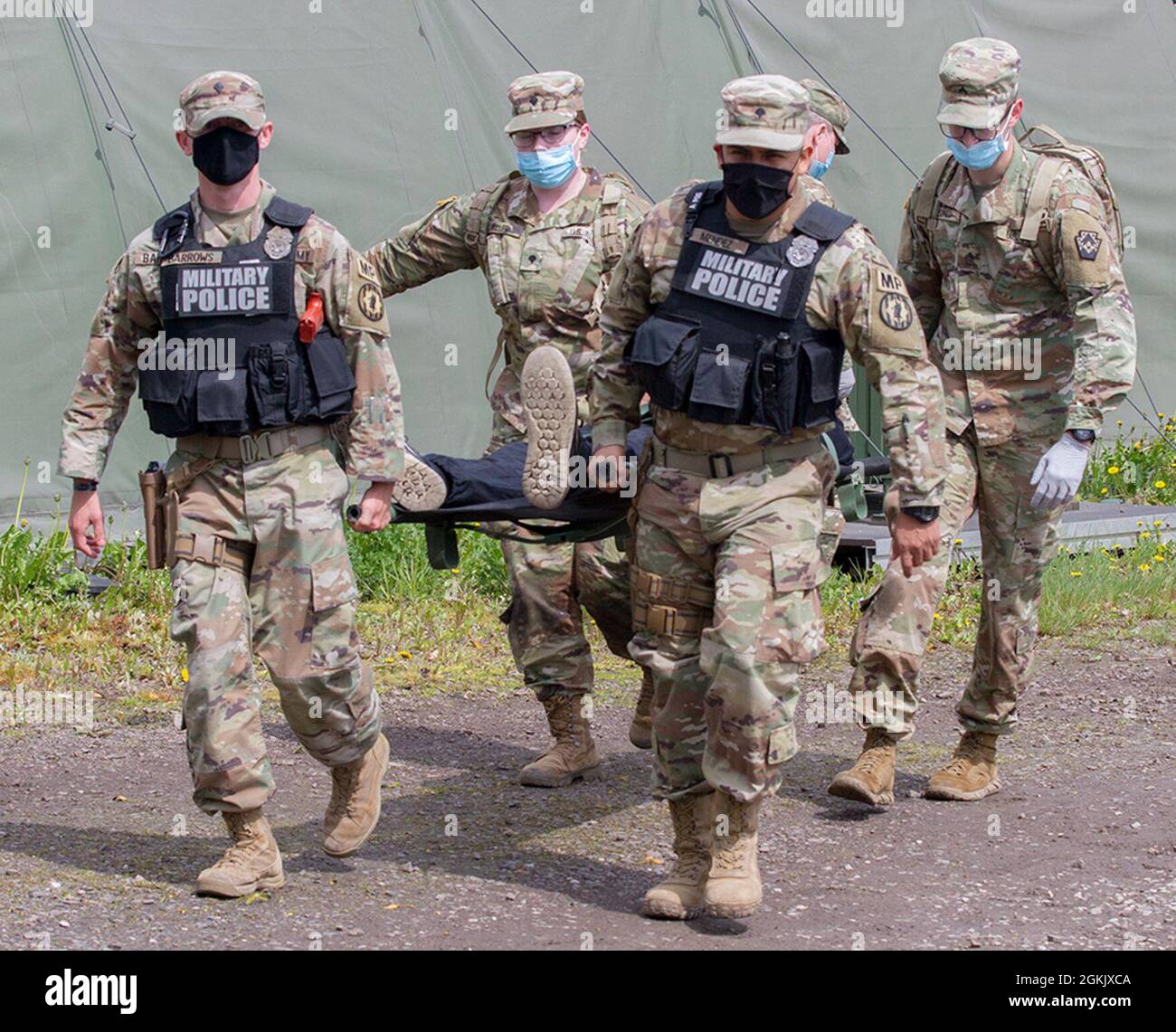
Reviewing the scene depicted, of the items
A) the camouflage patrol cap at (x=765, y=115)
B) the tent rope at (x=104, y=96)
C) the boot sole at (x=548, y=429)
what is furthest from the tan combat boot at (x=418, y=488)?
the tent rope at (x=104, y=96)

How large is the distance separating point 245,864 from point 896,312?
2.19 meters

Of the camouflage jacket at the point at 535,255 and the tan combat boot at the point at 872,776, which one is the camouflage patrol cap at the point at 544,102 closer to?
the camouflage jacket at the point at 535,255

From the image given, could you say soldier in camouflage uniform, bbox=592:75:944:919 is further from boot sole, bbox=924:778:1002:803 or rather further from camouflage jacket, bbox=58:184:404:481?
boot sole, bbox=924:778:1002:803

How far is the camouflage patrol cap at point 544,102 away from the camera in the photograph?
19.4ft

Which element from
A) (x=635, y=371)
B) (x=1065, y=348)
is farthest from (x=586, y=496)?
(x=1065, y=348)

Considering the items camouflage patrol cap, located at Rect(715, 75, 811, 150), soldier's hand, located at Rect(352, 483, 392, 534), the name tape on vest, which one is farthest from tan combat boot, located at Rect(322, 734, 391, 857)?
camouflage patrol cap, located at Rect(715, 75, 811, 150)

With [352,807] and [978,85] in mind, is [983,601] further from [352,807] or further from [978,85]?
[352,807]

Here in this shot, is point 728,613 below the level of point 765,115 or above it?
below

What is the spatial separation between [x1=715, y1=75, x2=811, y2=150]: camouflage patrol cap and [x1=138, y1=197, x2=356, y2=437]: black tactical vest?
3.93 feet

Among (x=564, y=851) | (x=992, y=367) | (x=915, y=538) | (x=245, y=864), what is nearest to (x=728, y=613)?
(x=915, y=538)

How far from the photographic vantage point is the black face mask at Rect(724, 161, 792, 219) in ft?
14.7

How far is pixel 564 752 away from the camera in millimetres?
6109

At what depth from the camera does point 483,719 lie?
23.1 ft
